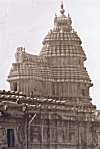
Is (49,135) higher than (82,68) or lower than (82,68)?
lower

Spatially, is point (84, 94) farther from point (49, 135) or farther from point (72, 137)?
point (49, 135)

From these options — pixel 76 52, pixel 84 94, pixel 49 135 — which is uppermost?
pixel 76 52

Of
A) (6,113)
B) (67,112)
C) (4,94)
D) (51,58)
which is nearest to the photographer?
(6,113)

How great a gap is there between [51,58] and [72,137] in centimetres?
1160

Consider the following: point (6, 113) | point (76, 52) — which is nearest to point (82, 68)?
point (76, 52)

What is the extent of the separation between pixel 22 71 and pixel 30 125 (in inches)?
477

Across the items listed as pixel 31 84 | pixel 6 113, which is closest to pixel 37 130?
pixel 6 113

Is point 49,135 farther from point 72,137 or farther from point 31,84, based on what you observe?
point 31,84

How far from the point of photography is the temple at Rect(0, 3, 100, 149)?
53938 mm

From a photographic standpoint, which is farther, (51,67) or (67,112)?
(51,67)

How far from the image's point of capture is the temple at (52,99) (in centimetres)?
5394

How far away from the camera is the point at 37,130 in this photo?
185ft

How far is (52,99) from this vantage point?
2616 inches

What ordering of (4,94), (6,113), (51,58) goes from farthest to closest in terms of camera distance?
(51,58) < (4,94) < (6,113)
